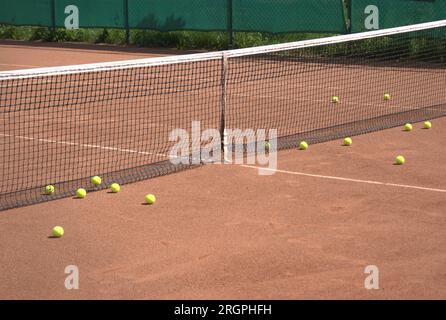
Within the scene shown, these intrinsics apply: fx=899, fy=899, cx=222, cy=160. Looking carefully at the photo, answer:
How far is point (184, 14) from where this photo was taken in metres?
25.2

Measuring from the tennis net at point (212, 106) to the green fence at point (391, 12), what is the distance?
0.50 meters

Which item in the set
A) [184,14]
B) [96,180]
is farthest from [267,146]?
[184,14]

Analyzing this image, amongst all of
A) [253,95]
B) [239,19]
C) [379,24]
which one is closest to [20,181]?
[253,95]

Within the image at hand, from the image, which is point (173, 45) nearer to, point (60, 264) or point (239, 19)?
point (239, 19)

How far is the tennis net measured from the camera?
10117 millimetres

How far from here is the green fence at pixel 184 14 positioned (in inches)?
880

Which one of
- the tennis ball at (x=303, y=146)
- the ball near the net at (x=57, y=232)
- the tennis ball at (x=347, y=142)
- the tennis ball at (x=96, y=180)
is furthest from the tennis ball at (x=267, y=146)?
the ball near the net at (x=57, y=232)

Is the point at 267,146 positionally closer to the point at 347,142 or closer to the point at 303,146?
the point at 303,146

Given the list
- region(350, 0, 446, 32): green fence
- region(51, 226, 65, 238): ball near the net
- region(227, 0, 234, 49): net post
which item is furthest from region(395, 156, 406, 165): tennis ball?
region(227, 0, 234, 49): net post

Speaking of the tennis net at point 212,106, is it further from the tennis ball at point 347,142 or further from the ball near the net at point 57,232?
the ball near the net at point 57,232

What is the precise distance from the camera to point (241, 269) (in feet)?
21.6

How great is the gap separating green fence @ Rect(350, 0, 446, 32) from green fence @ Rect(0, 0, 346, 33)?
1.40ft

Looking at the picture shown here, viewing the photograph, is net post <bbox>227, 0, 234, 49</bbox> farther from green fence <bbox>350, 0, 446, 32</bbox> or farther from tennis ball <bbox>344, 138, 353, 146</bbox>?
tennis ball <bbox>344, 138, 353, 146</bbox>

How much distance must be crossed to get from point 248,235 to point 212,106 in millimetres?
7294
